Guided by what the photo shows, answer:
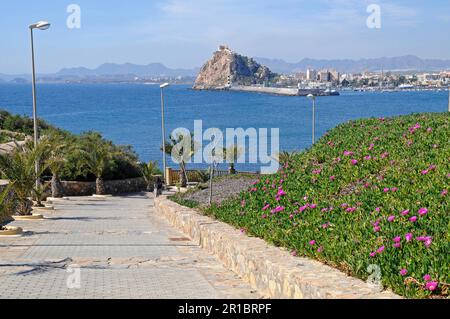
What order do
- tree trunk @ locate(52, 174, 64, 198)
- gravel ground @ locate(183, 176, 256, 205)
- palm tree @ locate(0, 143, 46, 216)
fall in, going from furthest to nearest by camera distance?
tree trunk @ locate(52, 174, 64, 198) → gravel ground @ locate(183, 176, 256, 205) → palm tree @ locate(0, 143, 46, 216)

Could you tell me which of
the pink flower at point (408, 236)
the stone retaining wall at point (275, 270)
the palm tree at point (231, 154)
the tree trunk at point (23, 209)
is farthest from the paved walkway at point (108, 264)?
the palm tree at point (231, 154)

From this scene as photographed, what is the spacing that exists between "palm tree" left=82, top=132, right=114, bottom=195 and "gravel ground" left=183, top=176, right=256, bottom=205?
24.6ft

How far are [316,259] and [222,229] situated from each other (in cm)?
399

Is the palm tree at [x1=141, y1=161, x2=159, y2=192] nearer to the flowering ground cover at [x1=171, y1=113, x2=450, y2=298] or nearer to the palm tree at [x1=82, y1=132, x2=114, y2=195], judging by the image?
the palm tree at [x1=82, y1=132, x2=114, y2=195]

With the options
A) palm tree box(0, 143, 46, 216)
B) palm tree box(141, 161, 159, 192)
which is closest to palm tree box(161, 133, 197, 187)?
palm tree box(141, 161, 159, 192)

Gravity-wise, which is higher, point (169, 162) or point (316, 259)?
point (316, 259)

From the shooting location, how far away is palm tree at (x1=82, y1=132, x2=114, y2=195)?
1245 inches

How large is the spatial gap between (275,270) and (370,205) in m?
2.60

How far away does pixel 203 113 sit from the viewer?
134875 mm

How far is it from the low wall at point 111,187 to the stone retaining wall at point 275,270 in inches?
795

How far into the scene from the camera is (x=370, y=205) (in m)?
9.91

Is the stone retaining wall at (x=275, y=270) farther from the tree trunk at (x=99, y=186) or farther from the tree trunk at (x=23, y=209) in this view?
the tree trunk at (x=99, y=186)
